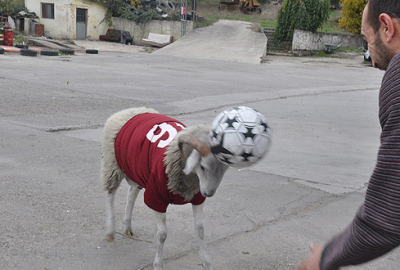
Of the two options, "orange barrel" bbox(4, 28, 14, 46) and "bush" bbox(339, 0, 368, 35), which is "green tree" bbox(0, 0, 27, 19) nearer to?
"orange barrel" bbox(4, 28, 14, 46)

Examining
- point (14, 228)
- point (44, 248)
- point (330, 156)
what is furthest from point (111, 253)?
point (330, 156)

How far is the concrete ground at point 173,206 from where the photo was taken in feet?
13.4

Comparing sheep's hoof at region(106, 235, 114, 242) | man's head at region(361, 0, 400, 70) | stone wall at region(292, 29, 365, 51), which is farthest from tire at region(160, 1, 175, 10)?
man's head at region(361, 0, 400, 70)

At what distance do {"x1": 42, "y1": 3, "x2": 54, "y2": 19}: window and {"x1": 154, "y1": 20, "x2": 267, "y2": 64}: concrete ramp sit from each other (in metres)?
9.47

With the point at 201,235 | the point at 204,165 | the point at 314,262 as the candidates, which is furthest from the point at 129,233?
the point at 314,262

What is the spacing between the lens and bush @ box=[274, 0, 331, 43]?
30891mm

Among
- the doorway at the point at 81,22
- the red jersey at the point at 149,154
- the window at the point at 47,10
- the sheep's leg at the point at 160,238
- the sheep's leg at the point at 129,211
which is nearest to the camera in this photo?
the red jersey at the point at 149,154

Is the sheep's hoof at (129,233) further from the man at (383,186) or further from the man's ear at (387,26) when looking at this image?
the man's ear at (387,26)

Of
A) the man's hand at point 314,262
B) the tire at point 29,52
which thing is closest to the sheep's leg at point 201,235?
the man's hand at point 314,262

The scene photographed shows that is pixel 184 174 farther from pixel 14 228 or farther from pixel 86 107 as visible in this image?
pixel 86 107

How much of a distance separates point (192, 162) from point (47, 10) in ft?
109

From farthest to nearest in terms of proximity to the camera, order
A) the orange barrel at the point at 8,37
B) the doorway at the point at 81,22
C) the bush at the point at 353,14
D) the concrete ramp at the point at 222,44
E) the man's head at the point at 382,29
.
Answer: the doorway at the point at 81,22 → the bush at the point at 353,14 → the concrete ramp at the point at 222,44 → the orange barrel at the point at 8,37 → the man's head at the point at 382,29

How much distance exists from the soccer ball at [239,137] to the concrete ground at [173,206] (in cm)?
138

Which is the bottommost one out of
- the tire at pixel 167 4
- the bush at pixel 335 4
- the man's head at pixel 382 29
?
the man's head at pixel 382 29
